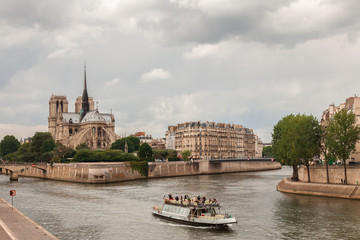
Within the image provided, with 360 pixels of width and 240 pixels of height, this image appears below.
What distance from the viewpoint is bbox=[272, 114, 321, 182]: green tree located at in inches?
2453

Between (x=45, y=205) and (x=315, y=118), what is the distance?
38425 mm

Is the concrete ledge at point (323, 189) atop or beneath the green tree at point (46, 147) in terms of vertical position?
beneath

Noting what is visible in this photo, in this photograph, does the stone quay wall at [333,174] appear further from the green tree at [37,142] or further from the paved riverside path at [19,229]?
the green tree at [37,142]

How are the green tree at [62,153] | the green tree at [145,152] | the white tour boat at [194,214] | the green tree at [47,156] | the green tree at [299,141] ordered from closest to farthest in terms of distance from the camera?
the white tour boat at [194,214]
the green tree at [299,141]
the green tree at [145,152]
the green tree at [62,153]
the green tree at [47,156]

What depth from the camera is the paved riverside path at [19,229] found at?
103 ft

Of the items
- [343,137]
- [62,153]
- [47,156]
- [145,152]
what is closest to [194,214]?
[343,137]

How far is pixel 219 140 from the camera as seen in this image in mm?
165000

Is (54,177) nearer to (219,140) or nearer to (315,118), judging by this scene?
(315,118)

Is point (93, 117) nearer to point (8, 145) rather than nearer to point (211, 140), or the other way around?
point (8, 145)

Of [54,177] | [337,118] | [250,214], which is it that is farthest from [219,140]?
[250,214]

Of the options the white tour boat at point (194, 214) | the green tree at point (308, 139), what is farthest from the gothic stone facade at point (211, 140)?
the white tour boat at point (194, 214)

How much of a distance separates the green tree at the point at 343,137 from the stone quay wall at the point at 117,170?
47.2 metres

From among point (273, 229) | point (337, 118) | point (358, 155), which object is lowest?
point (273, 229)

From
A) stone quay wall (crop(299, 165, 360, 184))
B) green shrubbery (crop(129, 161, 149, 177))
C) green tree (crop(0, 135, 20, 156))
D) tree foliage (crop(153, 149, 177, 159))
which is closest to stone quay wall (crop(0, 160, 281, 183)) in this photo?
green shrubbery (crop(129, 161, 149, 177))
